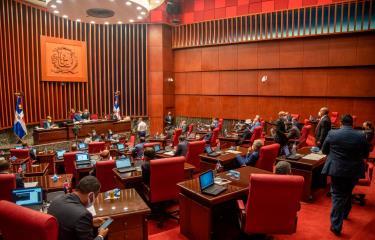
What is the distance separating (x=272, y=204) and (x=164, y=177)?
173 centimetres

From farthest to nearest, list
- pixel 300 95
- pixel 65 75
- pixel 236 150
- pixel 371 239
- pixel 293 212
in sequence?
pixel 65 75 → pixel 300 95 → pixel 236 150 → pixel 371 239 → pixel 293 212

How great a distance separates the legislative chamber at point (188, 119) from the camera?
324 centimetres

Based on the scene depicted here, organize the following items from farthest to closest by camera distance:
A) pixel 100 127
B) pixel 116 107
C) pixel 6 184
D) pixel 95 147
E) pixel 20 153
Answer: pixel 116 107, pixel 100 127, pixel 95 147, pixel 20 153, pixel 6 184

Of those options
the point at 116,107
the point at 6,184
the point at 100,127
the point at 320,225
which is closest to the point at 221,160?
the point at 320,225

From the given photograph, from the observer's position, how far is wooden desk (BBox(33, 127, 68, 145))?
10.8m

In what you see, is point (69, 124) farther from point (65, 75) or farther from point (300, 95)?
point (300, 95)

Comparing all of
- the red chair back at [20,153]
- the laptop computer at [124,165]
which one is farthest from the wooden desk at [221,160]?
the red chair back at [20,153]

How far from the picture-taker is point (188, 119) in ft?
50.9

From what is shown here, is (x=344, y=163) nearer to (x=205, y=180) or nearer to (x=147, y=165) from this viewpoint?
(x=205, y=180)

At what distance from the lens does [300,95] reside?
40.4 feet

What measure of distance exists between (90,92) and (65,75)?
160 centimetres

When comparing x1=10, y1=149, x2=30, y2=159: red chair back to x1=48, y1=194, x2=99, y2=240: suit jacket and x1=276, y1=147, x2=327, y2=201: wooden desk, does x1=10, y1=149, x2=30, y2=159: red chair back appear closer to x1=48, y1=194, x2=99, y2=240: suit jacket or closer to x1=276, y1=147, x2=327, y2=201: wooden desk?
x1=48, y1=194, x2=99, y2=240: suit jacket

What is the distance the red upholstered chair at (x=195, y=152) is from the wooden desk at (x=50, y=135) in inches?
278

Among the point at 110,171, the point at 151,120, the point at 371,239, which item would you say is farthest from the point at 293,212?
the point at 151,120
